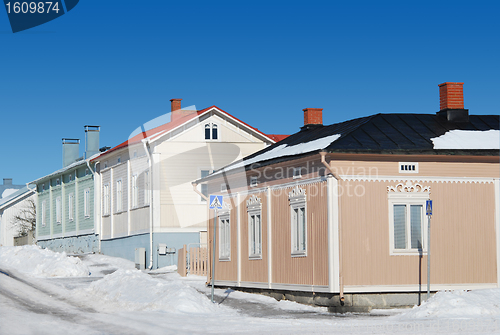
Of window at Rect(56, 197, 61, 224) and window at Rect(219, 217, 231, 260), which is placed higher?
window at Rect(56, 197, 61, 224)

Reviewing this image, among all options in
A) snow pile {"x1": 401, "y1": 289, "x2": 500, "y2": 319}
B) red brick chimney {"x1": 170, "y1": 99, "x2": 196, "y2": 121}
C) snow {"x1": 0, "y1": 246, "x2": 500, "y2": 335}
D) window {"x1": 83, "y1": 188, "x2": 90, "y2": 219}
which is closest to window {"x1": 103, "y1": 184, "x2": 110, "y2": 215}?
window {"x1": 83, "y1": 188, "x2": 90, "y2": 219}

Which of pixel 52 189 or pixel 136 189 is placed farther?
pixel 52 189

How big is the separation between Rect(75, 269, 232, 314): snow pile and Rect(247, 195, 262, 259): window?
3260mm

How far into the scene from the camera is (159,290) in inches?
727

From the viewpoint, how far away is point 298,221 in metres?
19.4

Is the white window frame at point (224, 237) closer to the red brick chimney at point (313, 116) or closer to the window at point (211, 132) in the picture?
the red brick chimney at point (313, 116)

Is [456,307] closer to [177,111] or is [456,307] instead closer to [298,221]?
[298,221]

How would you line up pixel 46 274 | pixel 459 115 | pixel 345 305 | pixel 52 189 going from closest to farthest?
pixel 345 305
pixel 459 115
pixel 46 274
pixel 52 189

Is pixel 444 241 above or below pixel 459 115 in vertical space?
below

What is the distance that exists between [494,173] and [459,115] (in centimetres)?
322

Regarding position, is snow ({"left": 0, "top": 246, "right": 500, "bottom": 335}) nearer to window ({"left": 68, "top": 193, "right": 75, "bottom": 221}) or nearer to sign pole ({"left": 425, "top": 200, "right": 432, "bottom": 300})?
sign pole ({"left": 425, "top": 200, "right": 432, "bottom": 300})

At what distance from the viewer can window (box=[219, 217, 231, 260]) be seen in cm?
2350

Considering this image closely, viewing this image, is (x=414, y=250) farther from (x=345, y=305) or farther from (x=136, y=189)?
(x=136, y=189)

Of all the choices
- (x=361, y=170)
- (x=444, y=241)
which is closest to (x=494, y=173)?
(x=444, y=241)
